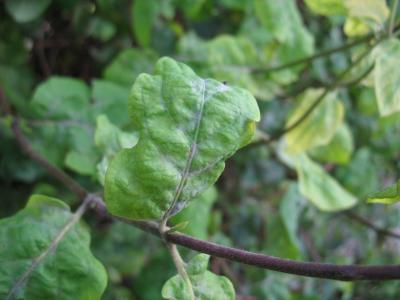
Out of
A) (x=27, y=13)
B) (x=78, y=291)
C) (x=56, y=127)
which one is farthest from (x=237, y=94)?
(x=27, y=13)

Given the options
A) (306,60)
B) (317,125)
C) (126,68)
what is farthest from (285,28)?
(126,68)

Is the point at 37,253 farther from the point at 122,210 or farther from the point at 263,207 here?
the point at 263,207

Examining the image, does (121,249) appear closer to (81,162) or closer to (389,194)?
(81,162)

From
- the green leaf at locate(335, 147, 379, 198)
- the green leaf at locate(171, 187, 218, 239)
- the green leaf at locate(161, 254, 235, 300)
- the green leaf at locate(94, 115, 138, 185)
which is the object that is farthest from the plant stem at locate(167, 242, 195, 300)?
the green leaf at locate(335, 147, 379, 198)

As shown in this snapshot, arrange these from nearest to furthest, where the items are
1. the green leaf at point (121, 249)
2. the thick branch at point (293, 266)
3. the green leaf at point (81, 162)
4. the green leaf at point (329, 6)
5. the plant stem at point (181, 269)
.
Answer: the thick branch at point (293, 266)
the plant stem at point (181, 269)
the green leaf at point (81, 162)
the green leaf at point (329, 6)
the green leaf at point (121, 249)

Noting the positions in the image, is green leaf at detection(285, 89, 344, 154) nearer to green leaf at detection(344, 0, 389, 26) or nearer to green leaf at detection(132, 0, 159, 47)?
green leaf at detection(344, 0, 389, 26)

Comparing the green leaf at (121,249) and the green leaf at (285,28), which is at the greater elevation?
the green leaf at (285,28)

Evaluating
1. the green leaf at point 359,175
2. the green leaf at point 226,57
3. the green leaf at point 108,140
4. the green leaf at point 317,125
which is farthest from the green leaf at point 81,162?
the green leaf at point 359,175

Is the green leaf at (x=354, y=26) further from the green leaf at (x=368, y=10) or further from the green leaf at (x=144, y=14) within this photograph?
the green leaf at (x=144, y=14)
